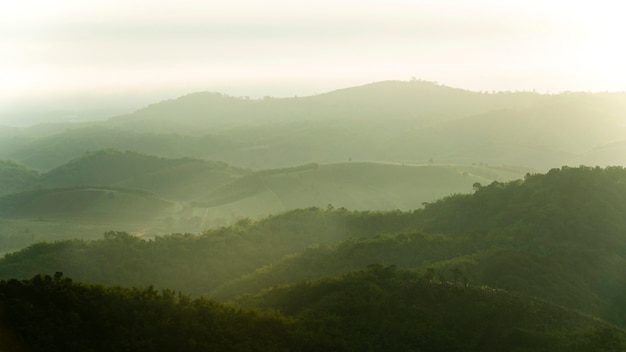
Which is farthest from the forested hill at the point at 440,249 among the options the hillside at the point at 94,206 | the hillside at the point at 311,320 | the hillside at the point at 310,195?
the hillside at the point at 94,206

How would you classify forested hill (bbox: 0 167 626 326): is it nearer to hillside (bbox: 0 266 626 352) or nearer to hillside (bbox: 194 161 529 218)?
hillside (bbox: 0 266 626 352)

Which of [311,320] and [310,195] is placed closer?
[311,320]

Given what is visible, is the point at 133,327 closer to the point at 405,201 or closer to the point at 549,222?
the point at 549,222

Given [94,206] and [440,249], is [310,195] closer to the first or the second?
[94,206]

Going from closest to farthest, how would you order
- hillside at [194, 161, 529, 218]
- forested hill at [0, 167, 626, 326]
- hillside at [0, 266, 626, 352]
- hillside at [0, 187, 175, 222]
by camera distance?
hillside at [0, 266, 626, 352] < forested hill at [0, 167, 626, 326] < hillside at [0, 187, 175, 222] < hillside at [194, 161, 529, 218]

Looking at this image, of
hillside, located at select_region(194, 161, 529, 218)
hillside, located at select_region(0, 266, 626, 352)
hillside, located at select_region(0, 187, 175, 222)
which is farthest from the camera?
hillside, located at select_region(194, 161, 529, 218)

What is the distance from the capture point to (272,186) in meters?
191

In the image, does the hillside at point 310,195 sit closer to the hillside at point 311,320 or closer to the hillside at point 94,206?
the hillside at point 94,206

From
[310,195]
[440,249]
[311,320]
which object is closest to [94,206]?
[310,195]

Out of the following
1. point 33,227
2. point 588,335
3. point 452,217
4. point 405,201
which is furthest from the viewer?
point 405,201

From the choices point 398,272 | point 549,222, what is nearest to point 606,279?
point 549,222

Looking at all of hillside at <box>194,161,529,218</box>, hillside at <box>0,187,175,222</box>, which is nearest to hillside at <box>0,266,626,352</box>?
hillside at <box>194,161,529,218</box>

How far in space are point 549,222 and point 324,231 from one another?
3489 cm

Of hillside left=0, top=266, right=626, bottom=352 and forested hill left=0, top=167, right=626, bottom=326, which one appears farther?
forested hill left=0, top=167, right=626, bottom=326
